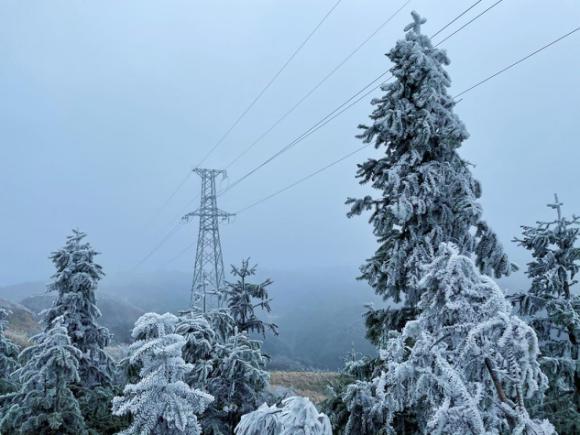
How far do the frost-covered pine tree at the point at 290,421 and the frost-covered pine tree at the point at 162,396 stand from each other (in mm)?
1497

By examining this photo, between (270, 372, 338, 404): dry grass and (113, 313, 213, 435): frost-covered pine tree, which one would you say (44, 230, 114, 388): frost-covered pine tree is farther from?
(270, 372, 338, 404): dry grass

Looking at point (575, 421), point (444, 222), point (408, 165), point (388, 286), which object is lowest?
point (575, 421)

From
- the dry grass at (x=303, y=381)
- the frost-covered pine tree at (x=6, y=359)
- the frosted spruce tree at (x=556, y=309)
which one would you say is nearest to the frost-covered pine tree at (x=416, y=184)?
the frosted spruce tree at (x=556, y=309)

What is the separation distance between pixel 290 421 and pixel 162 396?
2.53 metres

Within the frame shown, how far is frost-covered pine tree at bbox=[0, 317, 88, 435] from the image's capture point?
1067 centimetres

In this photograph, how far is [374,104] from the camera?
10844mm

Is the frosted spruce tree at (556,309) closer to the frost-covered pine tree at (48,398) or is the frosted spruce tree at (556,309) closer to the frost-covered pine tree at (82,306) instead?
the frost-covered pine tree at (48,398)

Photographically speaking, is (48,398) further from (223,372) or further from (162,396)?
(162,396)

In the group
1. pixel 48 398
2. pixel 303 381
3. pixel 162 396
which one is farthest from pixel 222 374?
pixel 303 381

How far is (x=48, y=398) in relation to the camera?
1086 cm

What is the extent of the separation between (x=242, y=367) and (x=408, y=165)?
663 centimetres

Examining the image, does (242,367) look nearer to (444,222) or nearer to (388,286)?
(388,286)

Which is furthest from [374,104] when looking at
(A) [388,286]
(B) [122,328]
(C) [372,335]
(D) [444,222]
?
(B) [122,328]

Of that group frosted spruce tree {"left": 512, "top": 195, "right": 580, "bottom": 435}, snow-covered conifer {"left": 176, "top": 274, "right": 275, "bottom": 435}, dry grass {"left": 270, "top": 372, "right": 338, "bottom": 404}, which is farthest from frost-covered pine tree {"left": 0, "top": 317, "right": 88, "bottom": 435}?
dry grass {"left": 270, "top": 372, "right": 338, "bottom": 404}
